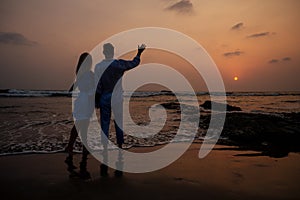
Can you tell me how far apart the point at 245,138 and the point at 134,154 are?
377 cm

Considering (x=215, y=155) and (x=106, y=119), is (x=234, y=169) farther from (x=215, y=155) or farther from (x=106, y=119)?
(x=106, y=119)

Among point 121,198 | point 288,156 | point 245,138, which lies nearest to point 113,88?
point 121,198

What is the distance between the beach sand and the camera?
121 inches

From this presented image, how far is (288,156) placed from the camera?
5.21 metres

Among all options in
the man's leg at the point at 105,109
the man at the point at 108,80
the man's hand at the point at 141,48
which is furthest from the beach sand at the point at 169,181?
the man's hand at the point at 141,48

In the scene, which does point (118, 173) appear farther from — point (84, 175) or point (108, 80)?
point (108, 80)

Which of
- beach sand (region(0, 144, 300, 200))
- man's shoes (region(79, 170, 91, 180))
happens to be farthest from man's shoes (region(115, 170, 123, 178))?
man's shoes (region(79, 170, 91, 180))

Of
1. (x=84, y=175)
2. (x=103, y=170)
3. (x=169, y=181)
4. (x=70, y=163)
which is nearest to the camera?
(x=169, y=181)

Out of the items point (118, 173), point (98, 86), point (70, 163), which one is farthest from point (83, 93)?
point (118, 173)

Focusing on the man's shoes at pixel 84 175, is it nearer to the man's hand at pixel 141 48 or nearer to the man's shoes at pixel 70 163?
the man's shoes at pixel 70 163

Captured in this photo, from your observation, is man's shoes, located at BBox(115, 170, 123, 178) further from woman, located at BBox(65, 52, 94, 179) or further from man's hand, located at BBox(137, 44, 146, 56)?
man's hand, located at BBox(137, 44, 146, 56)

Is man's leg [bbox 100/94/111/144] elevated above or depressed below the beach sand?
above

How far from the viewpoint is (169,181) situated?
3572 millimetres

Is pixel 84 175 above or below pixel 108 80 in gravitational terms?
below
